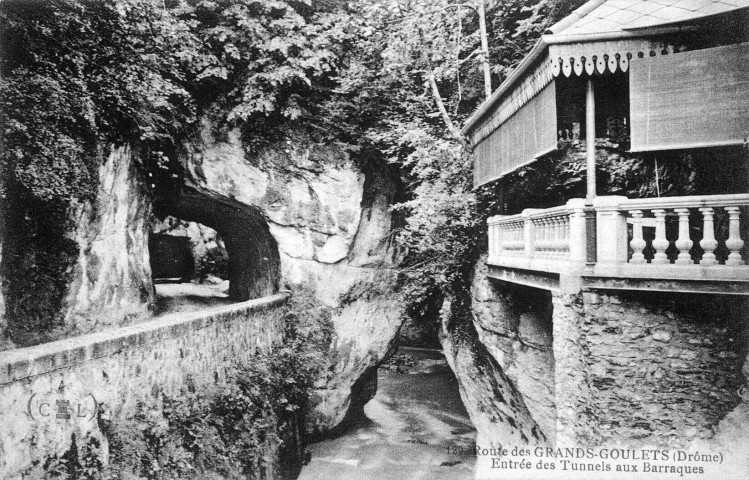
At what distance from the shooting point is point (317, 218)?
13023 millimetres

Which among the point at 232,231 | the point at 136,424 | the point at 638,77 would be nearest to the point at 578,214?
the point at 638,77

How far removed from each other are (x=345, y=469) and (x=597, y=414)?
8207 mm

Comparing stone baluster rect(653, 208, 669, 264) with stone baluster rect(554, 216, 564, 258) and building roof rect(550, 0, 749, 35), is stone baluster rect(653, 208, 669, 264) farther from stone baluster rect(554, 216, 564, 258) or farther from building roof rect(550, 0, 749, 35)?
building roof rect(550, 0, 749, 35)

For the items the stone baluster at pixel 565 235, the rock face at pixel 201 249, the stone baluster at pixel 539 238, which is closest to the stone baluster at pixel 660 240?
the stone baluster at pixel 565 235

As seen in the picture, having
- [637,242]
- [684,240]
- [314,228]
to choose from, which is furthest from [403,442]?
[684,240]

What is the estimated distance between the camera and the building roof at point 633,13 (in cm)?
576

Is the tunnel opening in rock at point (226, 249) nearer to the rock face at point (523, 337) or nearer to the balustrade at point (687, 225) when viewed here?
the rock face at point (523, 337)

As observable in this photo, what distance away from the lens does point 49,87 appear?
7.58m

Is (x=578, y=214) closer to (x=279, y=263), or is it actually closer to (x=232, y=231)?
(x=279, y=263)

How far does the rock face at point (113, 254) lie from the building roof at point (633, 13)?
354 inches

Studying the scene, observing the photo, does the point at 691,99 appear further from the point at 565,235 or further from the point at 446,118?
the point at 446,118

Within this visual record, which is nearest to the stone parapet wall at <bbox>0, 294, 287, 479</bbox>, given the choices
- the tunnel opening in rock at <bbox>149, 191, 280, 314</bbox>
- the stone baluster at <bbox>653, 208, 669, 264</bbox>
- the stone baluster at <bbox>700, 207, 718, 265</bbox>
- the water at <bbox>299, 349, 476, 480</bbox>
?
the tunnel opening in rock at <bbox>149, 191, 280, 314</bbox>

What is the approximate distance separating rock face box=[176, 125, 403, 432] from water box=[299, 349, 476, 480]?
3.20ft

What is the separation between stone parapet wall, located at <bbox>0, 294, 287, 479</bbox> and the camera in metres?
4.52
